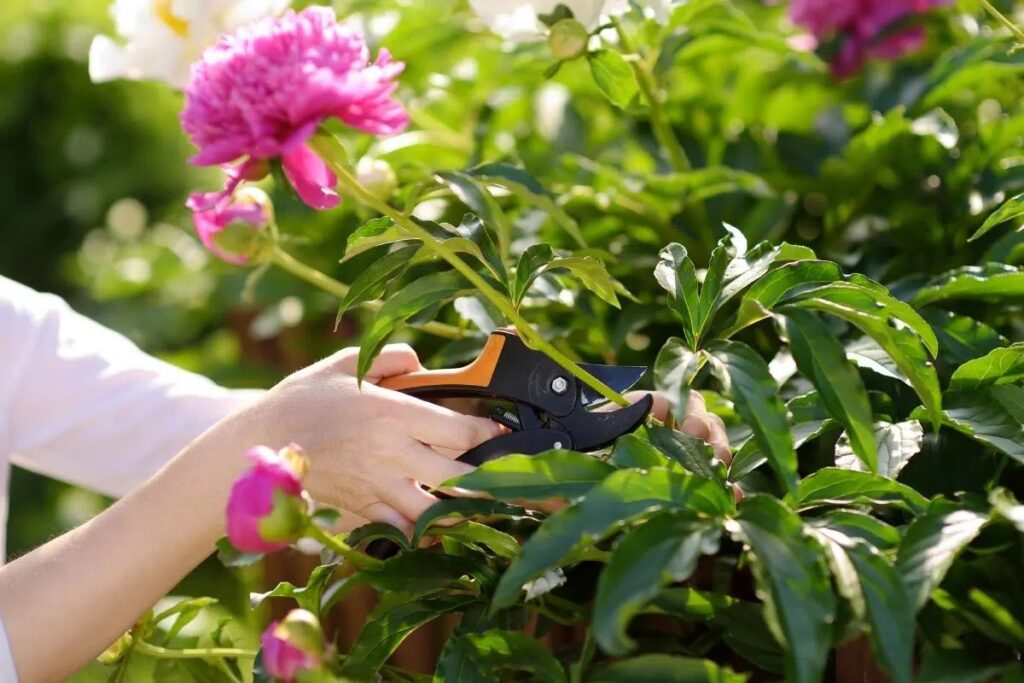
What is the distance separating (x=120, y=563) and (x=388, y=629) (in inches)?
6.9

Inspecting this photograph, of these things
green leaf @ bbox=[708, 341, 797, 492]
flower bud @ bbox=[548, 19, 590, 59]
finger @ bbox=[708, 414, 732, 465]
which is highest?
flower bud @ bbox=[548, 19, 590, 59]

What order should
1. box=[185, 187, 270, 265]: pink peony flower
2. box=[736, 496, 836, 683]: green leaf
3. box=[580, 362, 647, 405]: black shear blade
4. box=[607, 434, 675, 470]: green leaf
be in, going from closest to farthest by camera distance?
box=[736, 496, 836, 683]: green leaf → box=[607, 434, 675, 470]: green leaf → box=[580, 362, 647, 405]: black shear blade → box=[185, 187, 270, 265]: pink peony flower

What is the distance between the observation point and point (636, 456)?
0.56 metres

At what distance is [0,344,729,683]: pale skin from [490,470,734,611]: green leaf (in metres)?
0.15

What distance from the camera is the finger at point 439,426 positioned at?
2.10 feet

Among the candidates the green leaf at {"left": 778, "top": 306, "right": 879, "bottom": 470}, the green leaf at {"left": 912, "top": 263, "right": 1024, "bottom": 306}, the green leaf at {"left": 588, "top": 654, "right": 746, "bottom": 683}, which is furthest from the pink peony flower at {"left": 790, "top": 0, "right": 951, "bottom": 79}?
the green leaf at {"left": 588, "top": 654, "right": 746, "bottom": 683}

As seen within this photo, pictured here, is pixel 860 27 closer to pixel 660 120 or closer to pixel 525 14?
pixel 660 120

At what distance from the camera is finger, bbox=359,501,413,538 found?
627 millimetres

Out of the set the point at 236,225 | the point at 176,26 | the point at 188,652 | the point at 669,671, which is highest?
the point at 176,26

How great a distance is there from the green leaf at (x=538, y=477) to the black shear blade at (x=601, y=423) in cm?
9

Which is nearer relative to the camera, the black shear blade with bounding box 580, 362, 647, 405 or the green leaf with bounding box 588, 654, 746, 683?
the green leaf with bounding box 588, 654, 746, 683

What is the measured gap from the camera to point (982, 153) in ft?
3.02

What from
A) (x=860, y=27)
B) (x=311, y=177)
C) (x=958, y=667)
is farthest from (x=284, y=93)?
(x=860, y=27)

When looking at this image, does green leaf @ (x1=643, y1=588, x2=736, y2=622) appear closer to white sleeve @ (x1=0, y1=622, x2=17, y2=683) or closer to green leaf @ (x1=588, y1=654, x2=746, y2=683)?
green leaf @ (x1=588, y1=654, x2=746, y2=683)
